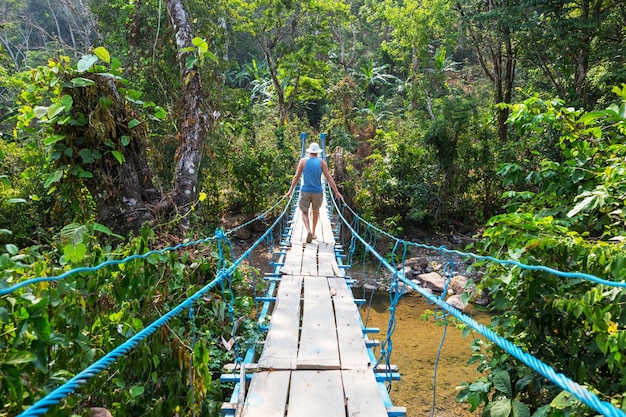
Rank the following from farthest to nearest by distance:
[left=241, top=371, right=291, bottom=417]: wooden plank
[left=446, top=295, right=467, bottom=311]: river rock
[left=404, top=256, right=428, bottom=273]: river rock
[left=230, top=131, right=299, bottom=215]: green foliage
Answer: [left=230, top=131, right=299, bottom=215]: green foliage < [left=404, top=256, right=428, bottom=273]: river rock < [left=446, top=295, right=467, bottom=311]: river rock < [left=241, top=371, right=291, bottom=417]: wooden plank

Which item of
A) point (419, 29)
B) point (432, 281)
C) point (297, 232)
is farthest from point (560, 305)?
point (419, 29)

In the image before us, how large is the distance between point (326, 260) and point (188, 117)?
141 centimetres

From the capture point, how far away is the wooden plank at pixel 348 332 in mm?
1509

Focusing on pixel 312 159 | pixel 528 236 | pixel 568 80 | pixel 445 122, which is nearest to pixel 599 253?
pixel 528 236

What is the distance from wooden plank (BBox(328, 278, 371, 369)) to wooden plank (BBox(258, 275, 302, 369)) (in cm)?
19

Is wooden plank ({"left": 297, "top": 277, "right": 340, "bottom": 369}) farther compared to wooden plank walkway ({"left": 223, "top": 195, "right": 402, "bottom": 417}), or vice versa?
wooden plank ({"left": 297, "top": 277, "right": 340, "bottom": 369})

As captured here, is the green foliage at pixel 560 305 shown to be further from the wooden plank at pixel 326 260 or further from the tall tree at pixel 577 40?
the tall tree at pixel 577 40

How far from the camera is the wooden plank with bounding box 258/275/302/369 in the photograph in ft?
4.93

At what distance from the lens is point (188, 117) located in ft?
9.14

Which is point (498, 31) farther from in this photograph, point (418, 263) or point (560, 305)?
point (560, 305)

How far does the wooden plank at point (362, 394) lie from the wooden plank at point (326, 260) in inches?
45.7

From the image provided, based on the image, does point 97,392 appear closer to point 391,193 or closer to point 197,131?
point 197,131

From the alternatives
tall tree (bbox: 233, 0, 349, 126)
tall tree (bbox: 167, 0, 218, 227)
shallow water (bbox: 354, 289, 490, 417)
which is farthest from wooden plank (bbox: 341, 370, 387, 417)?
tall tree (bbox: 233, 0, 349, 126)

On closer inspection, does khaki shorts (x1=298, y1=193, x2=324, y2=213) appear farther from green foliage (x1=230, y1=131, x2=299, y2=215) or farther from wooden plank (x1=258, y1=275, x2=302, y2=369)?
green foliage (x1=230, y1=131, x2=299, y2=215)
